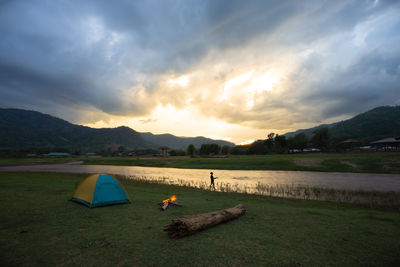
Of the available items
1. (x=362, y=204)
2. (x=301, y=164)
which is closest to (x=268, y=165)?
(x=301, y=164)

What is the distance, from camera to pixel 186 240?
25.7 ft

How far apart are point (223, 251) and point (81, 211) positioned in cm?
945

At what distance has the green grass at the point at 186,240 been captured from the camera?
6367 mm

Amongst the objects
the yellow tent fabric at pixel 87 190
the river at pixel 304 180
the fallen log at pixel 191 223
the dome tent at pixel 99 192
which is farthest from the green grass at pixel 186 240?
the river at pixel 304 180

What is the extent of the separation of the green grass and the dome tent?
2.73ft

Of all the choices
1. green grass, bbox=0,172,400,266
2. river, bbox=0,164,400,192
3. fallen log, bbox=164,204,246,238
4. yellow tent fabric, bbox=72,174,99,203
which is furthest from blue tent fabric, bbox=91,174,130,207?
river, bbox=0,164,400,192

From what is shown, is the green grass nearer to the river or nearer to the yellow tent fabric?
the yellow tent fabric

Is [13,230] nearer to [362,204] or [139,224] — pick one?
[139,224]

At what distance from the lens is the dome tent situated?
507 inches

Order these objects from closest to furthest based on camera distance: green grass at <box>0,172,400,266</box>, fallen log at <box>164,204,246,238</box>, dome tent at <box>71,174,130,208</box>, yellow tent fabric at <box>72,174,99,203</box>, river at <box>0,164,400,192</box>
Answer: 1. green grass at <box>0,172,400,266</box>
2. fallen log at <box>164,204,246,238</box>
3. dome tent at <box>71,174,130,208</box>
4. yellow tent fabric at <box>72,174,99,203</box>
5. river at <box>0,164,400,192</box>

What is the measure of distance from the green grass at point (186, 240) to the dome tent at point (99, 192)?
2.73 ft

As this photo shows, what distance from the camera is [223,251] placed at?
22.8 feet

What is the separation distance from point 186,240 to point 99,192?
8.20m

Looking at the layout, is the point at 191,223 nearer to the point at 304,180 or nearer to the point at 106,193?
the point at 106,193
